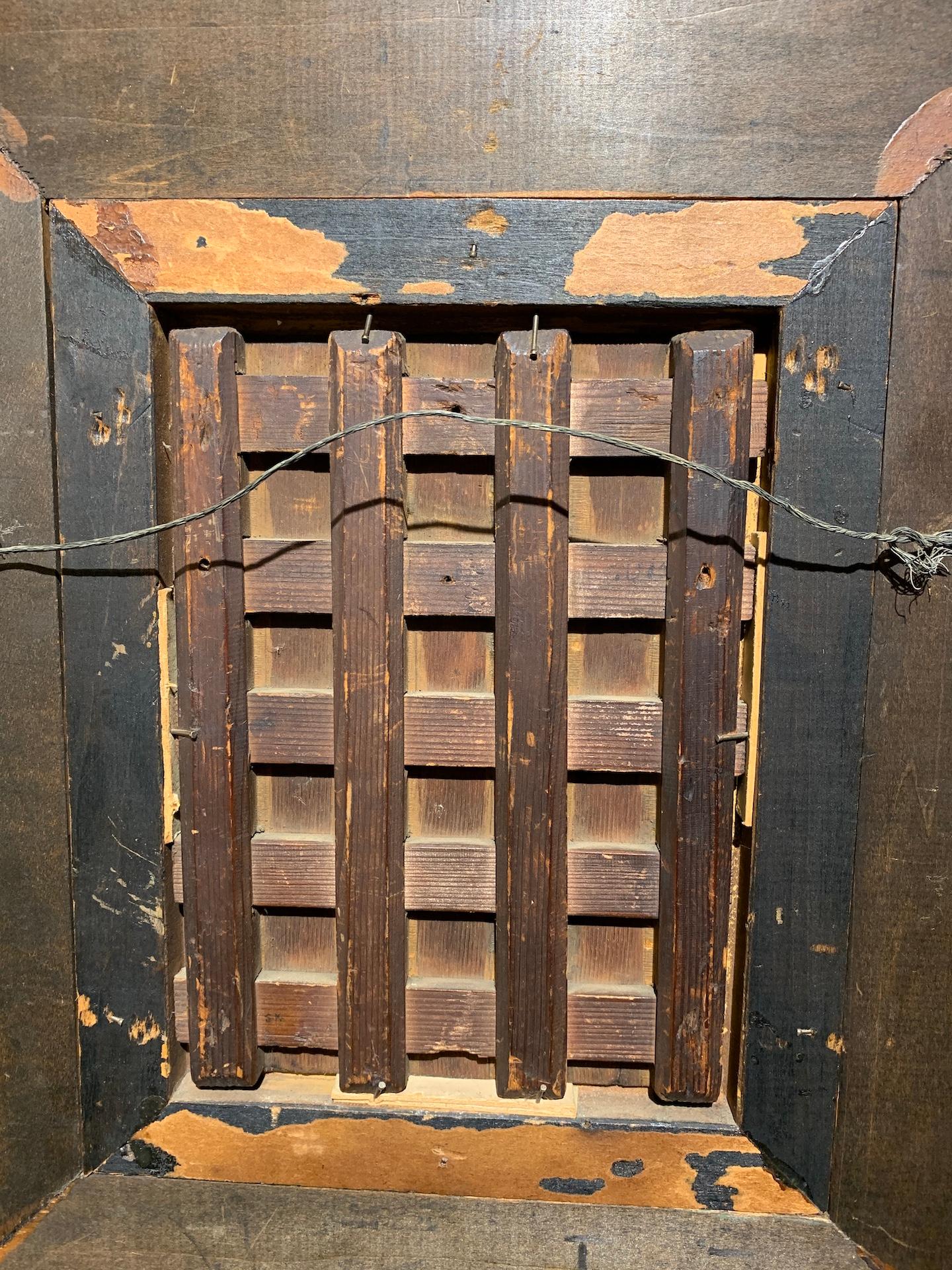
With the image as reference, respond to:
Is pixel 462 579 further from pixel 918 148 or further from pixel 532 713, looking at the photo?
pixel 918 148

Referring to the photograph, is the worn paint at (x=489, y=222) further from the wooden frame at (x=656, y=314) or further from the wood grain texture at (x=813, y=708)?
the wood grain texture at (x=813, y=708)

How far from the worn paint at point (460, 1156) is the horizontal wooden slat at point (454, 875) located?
1.24ft

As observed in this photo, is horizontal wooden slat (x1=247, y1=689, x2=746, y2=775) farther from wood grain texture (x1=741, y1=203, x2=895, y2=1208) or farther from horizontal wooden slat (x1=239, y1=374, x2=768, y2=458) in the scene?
horizontal wooden slat (x1=239, y1=374, x2=768, y2=458)

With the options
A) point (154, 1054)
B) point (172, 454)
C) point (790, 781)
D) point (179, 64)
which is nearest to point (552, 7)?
point (179, 64)

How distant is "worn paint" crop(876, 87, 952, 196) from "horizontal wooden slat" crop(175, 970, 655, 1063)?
1.37 m

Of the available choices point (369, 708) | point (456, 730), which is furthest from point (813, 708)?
point (369, 708)

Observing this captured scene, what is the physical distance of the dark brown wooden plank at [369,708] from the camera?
1171 millimetres

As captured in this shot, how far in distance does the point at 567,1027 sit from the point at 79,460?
1274 mm

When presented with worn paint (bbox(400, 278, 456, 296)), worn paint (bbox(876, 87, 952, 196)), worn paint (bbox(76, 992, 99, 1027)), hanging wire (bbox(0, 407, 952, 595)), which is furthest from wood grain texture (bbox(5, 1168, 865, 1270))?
worn paint (bbox(876, 87, 952, 196))

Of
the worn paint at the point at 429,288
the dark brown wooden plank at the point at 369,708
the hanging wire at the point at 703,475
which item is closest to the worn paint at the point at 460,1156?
the dark brown wooden plank at the point at 369,708

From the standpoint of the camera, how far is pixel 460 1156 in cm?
126

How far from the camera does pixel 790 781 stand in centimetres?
121

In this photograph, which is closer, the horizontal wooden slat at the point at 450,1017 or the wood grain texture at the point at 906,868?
the wood grain texture at the point at 906,868

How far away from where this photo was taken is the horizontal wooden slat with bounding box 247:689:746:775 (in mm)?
1216
